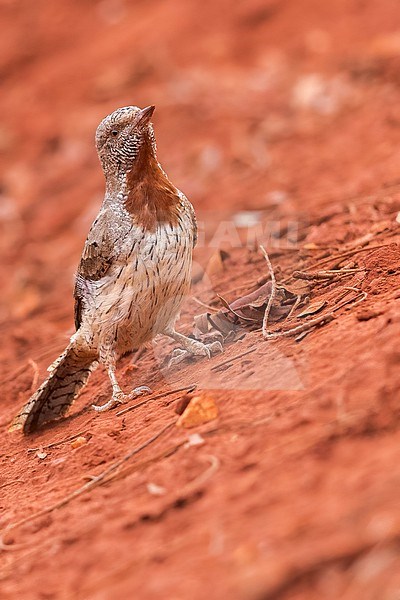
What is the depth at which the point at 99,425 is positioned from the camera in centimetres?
480

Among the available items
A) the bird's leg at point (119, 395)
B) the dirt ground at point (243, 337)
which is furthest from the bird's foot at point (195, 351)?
the bird's leg at point (119, 395)

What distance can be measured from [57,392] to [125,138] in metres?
1.59

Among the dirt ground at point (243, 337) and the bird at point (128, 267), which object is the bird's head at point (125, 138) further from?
the dirt ground at point (243, 337)

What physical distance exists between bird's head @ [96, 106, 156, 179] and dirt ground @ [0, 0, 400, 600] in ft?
3.74

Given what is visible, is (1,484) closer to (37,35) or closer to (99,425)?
(99,425)

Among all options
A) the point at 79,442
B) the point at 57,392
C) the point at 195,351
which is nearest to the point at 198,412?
the point at 79,442

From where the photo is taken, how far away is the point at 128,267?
16.5 ft

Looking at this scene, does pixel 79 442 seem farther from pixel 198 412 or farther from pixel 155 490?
pixel 155 490

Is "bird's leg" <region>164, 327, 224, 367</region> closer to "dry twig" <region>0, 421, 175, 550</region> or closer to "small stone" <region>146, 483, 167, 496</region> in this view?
"dry twig" <region>0, 421, 175, 550</region>

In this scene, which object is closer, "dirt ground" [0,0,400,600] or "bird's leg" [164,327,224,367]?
"dirt ground" [0,0,400,600]

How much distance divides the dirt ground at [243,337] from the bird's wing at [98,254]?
715 mm

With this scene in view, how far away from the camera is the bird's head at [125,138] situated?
5.18 metres

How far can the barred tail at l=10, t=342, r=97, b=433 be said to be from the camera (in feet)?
17.6

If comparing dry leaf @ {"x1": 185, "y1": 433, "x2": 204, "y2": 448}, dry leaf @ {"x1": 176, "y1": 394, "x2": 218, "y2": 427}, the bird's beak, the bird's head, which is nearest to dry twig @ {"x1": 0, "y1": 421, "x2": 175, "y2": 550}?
dry leaf @ {"x1": 176, "y1": 394, "x2": 218, "y2": 427}
